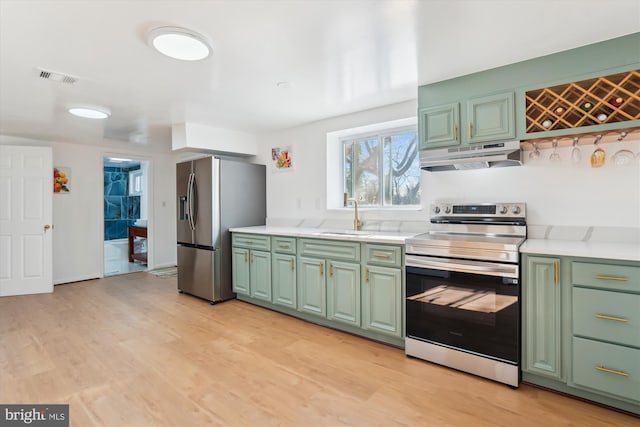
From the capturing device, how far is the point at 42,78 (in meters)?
2.60

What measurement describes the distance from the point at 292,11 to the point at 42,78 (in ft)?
7.21

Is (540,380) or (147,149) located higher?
(147,149)

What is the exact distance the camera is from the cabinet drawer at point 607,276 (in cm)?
178

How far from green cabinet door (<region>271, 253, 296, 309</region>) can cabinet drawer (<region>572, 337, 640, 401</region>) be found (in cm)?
226

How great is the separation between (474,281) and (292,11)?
6.53 feet

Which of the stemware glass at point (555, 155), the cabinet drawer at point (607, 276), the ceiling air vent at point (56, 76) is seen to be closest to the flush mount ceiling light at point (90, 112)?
the ceiling air vent at point (56, 76)

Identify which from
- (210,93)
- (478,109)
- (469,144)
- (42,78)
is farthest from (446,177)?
(42,78)

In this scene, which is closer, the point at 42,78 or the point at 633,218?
the point at 633,218

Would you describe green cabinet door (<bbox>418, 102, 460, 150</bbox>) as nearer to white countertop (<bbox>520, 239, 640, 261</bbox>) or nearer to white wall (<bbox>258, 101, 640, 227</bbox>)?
white wall (<bbox>258, 101, 640, 227</bbox>)

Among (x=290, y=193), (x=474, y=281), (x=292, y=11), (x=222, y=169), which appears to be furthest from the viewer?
(x=290, y=193)

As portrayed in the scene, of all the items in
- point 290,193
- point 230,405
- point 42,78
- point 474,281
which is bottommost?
point 230,405

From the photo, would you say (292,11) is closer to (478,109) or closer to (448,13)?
(448,13)

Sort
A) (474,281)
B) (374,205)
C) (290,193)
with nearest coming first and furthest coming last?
(474,281)
(374,205)
(290,193)

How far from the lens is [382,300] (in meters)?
→ 2.70
